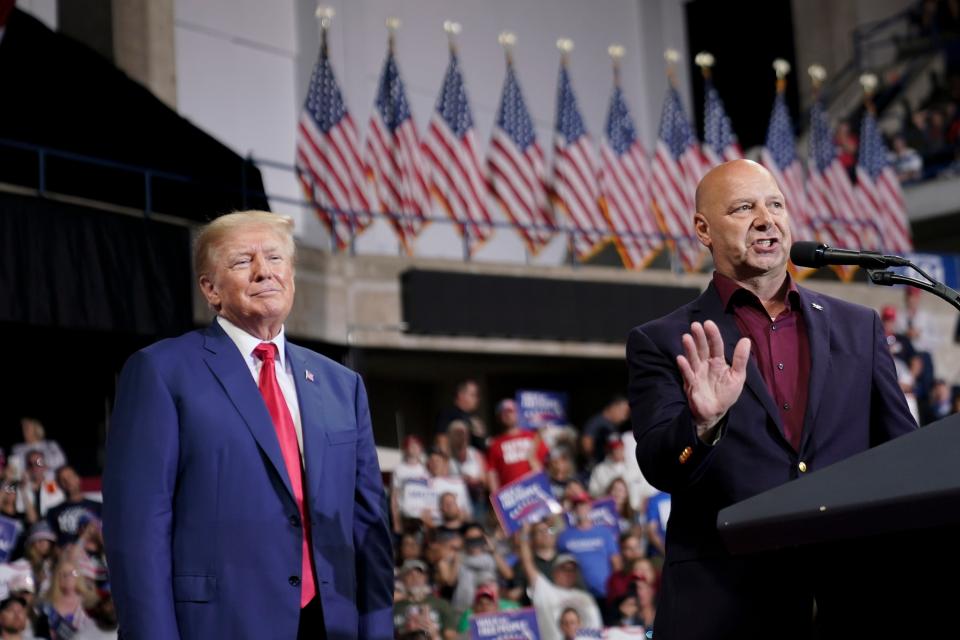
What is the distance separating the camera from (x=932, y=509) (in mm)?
1848

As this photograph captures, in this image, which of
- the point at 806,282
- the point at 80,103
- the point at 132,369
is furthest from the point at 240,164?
the point at 132,369

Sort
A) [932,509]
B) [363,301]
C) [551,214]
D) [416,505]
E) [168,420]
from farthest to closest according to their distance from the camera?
[551,214]
[363,301]
[416,505]
[168,420]
[932,509]

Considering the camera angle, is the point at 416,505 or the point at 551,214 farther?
the point at 551,214

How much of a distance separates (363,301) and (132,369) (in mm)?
10187

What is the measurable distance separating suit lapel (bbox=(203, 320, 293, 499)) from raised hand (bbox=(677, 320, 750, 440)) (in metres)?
0.94

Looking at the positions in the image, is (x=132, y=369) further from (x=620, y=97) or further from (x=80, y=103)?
(x=620, y=97)

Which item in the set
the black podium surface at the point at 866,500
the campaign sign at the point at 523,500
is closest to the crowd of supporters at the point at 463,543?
the campaign sign at the point at 523,500

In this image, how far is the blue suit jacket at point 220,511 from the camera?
2898mm

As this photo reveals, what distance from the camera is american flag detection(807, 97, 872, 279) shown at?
52.9 feet

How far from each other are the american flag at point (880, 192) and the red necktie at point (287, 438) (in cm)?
1409

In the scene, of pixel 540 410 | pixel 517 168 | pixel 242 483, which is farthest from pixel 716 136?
pixel 242 483

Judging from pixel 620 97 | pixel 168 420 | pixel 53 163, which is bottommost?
pixel 168 420

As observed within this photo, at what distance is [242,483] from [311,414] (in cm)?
23

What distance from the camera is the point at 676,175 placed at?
1517 cm
